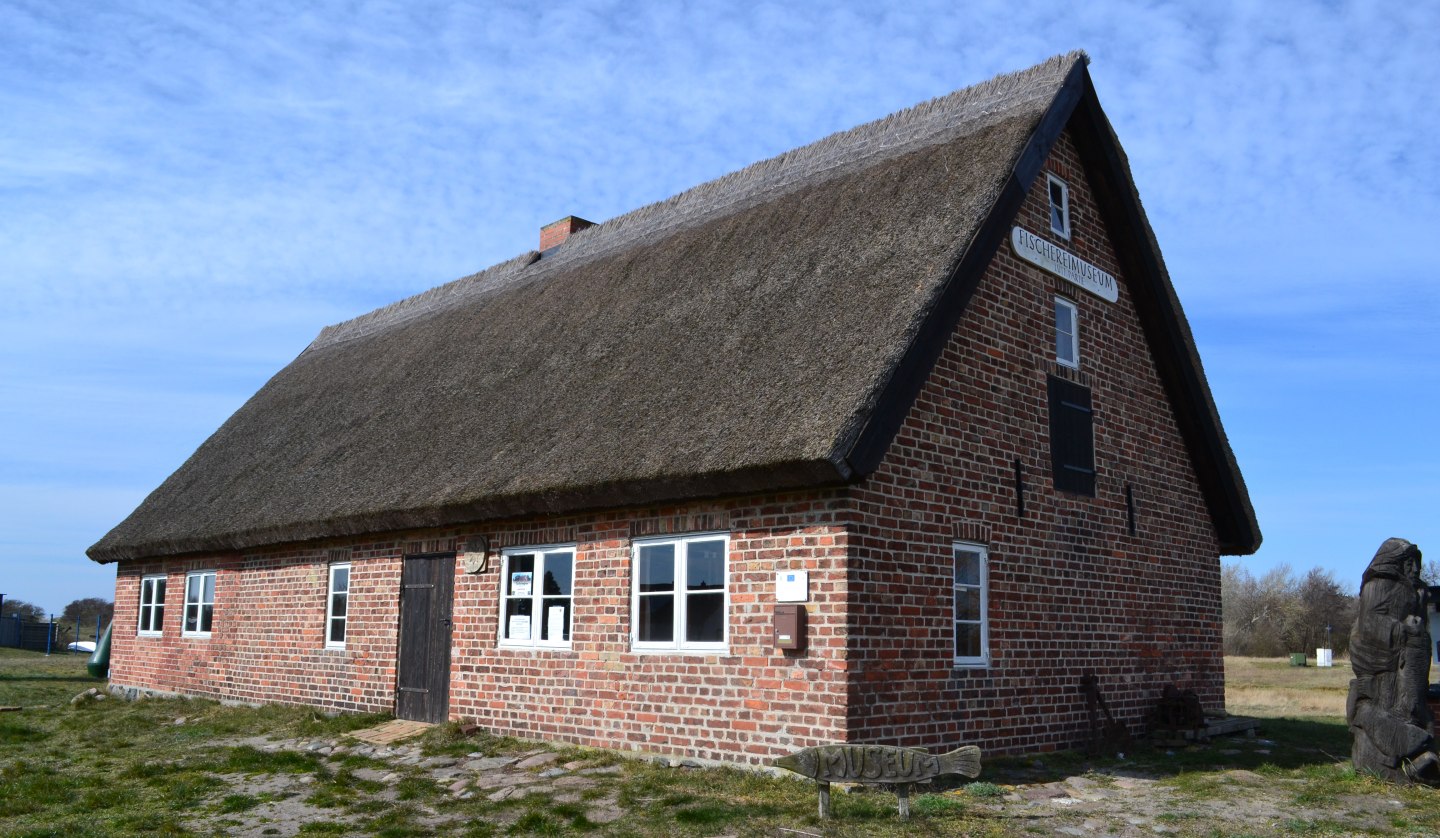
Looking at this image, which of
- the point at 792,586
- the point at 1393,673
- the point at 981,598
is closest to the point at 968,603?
the point at 981,598

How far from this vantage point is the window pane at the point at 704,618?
10961 mm

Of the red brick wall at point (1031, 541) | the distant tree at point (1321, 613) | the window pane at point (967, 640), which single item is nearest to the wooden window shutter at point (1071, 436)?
the red brick wall at point (1031, 541)

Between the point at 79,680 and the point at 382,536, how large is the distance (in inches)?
589

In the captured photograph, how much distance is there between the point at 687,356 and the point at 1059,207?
487 cm

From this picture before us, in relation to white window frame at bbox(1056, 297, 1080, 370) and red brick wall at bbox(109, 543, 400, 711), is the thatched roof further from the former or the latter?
white window frame at bbox(1056, 297, 1080, 370)

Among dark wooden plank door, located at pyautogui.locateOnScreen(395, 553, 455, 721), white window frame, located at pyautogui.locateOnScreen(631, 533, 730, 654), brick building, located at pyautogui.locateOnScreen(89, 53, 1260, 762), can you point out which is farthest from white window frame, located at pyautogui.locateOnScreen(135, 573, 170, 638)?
white window frame, located at pyautogui.locateOnScreen(631, 533, 730, 654)

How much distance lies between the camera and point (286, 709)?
53.2 feet

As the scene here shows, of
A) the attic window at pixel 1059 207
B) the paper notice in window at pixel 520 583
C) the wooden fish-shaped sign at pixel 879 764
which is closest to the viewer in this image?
the wooden fish-shaped sign at pixel 879 764

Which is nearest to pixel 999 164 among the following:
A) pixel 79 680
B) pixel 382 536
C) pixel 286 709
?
pixel 382 536

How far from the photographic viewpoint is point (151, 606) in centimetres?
2064

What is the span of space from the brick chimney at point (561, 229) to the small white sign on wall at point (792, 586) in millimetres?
12047

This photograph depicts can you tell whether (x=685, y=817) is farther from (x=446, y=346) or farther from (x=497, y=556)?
(x=446, y=346)

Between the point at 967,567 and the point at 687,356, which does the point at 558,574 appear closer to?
the point at 687,356

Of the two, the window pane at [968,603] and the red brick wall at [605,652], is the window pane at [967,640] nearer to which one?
the window pane at [968,603]
